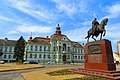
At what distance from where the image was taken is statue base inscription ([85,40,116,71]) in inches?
617

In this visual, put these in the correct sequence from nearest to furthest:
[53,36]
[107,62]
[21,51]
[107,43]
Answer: [107,62]
[107,43]
[21,51]
[53,36]

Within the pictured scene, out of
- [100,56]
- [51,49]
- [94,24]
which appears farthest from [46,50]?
[100,56]

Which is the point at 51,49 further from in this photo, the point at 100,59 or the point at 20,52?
the point at 100,59

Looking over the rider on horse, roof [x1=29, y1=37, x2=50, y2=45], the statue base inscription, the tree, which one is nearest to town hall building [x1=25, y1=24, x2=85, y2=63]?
roof [x1=29, y1=37, x2=50, y2=45]

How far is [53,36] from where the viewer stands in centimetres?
→ 7238

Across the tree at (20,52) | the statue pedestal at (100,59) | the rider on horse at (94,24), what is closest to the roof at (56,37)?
the tree at (20,52)

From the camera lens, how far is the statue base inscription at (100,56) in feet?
51.4

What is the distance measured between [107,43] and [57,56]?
52.6 metres

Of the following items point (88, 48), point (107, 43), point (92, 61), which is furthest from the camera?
point (88, 48)

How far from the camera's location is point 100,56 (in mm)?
16578

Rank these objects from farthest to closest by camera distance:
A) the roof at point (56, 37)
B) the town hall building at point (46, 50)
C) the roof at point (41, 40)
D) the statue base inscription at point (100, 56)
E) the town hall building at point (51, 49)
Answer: the roof at point (56, 37)
the roof at point (41, 40)
the town hall building at point (46, 50)
the town hall building at point (51, 49)
the statue base inscription at point (100, 56)

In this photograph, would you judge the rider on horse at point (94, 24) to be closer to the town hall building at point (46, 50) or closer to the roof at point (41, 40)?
the town hall building at point (46, 50)

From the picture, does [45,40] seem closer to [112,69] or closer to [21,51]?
[21,51]

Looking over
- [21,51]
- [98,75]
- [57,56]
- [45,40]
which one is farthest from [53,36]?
[98,75]
